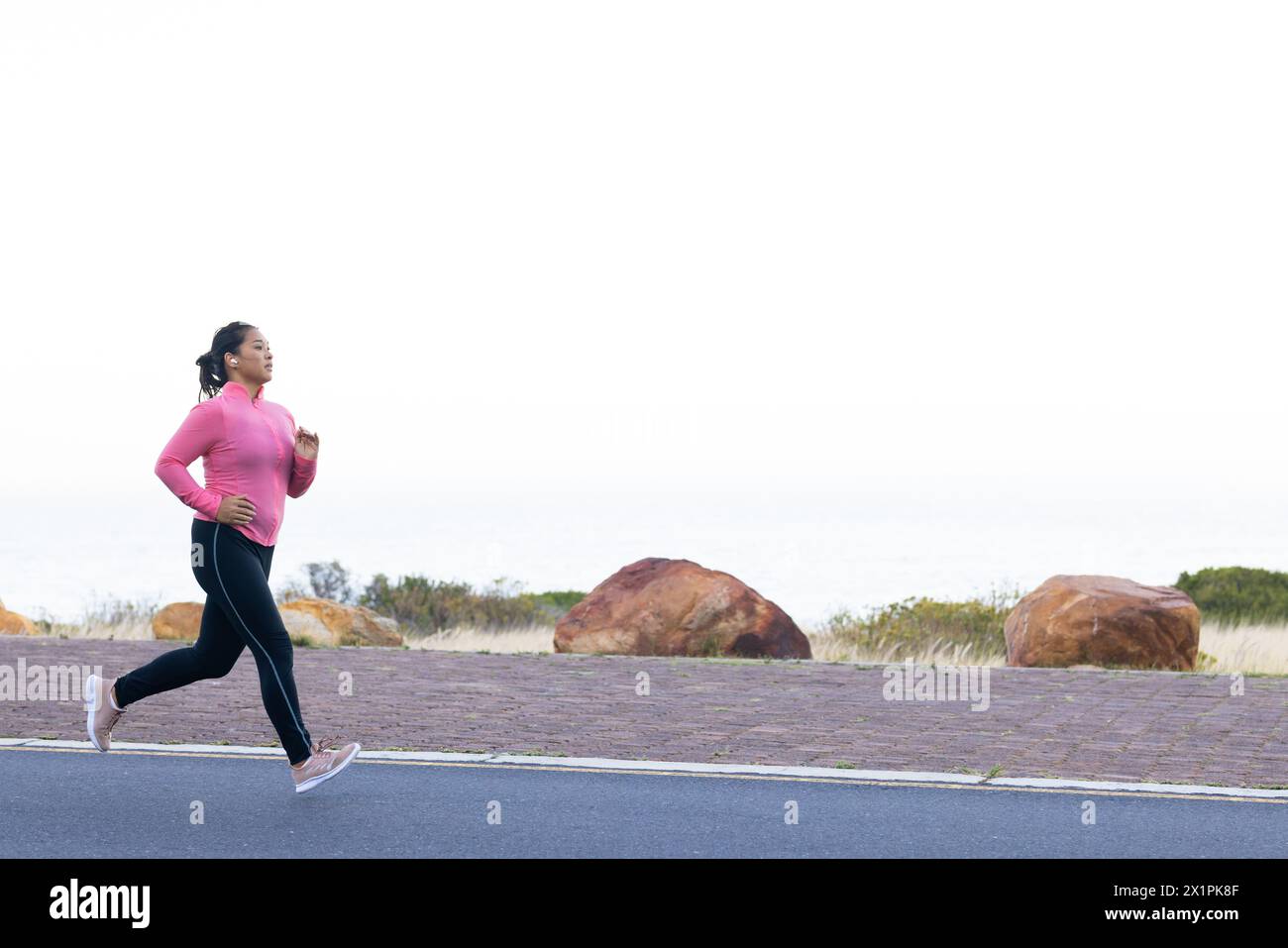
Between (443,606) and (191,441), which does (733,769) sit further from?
(443,606)

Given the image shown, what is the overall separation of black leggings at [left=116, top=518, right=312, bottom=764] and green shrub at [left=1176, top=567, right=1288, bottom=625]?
56.8 ft

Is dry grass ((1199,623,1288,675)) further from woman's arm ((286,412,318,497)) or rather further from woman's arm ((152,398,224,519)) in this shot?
woman's arm ((152,398,224,519))

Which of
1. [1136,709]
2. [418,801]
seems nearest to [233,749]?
[418,801]

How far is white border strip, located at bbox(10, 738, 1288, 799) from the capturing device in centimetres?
746

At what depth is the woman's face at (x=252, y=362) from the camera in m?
7.38

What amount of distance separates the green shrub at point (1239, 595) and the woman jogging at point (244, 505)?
17.3 metres

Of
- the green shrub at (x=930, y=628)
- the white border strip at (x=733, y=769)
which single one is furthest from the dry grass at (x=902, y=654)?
the white border strip at (x=733, y=769)

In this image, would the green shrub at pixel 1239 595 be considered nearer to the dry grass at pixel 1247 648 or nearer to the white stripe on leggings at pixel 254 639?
the dry grass at pixel 1247 648

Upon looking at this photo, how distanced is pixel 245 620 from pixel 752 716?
13.3 feet

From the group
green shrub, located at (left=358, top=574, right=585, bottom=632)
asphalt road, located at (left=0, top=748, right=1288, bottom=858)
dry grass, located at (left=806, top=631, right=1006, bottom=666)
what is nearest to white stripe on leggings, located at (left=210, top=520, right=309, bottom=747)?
asphalt road, located at (left=0, top=748, right=1288, bottom=858)

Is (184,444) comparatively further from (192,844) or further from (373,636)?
(373,636)

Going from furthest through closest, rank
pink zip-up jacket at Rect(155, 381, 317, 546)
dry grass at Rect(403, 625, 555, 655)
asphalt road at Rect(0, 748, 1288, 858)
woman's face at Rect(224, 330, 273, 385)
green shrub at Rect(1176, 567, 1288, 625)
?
green shrub at Rect(1176, 567, 1288, 625)
dry grass at Rect(403, 625, 555, 655)
woman's face at Rect(224, 330, 273, 385)
pink zip-up jacket at Rect(155, 381, 317, 546)
asphalt road at Rect(0, 748, 1288, 858)

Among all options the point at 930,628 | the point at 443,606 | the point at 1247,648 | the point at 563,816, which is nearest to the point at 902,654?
the point at 930,628

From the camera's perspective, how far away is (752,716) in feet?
33.3
